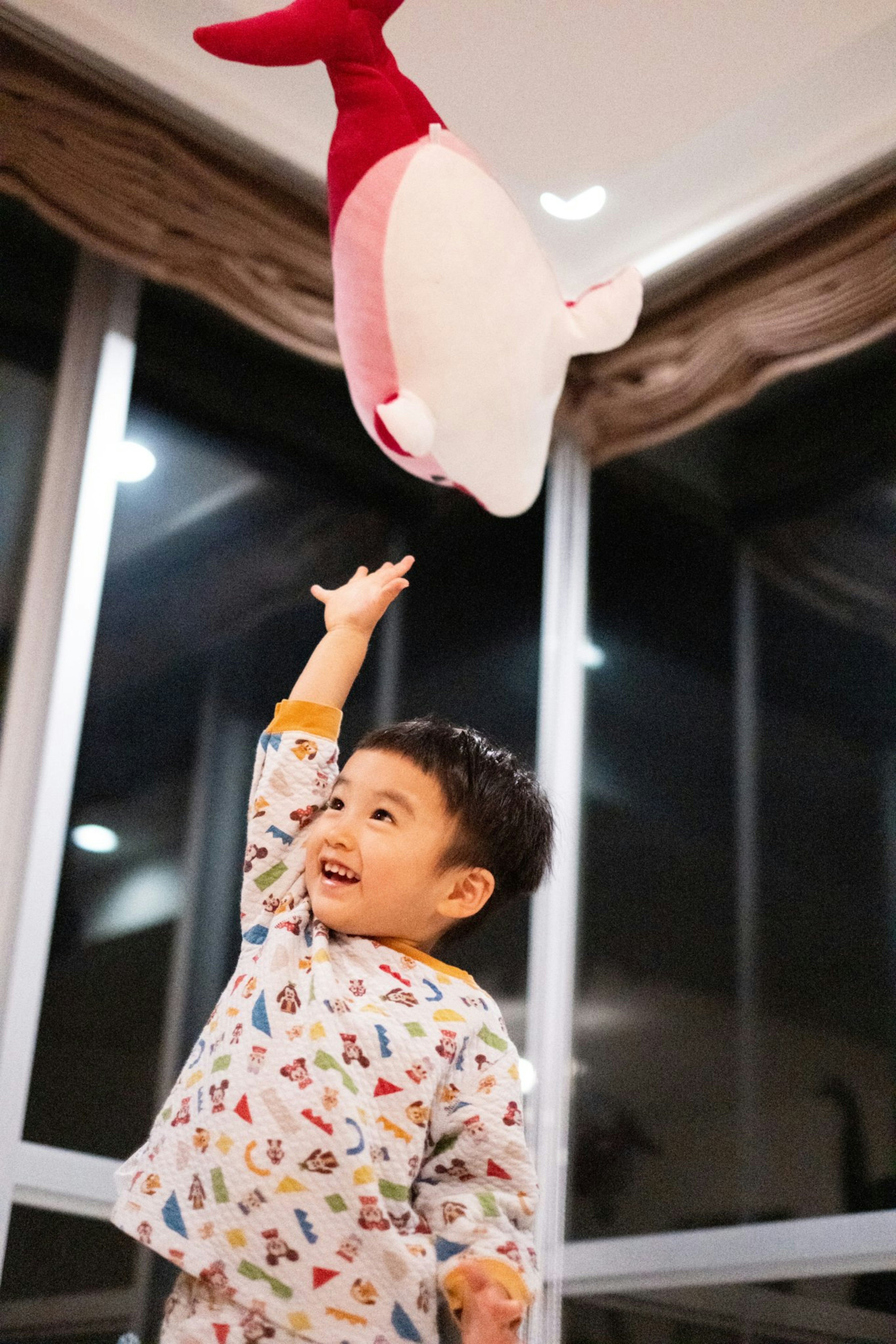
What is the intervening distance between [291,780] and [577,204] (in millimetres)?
1263

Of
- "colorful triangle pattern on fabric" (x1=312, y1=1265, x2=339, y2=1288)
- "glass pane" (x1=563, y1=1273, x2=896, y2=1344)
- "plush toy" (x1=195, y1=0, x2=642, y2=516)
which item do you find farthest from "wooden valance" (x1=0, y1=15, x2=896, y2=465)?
"colorful triangle pattern on fabric" (x1=312, y1=1265, x2=339, y2=1288)

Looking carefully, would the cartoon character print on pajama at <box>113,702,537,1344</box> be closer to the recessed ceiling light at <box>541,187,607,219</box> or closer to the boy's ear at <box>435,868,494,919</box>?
the boy's ear at <box>435,868,494,919</box>

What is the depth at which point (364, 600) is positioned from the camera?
133 cm

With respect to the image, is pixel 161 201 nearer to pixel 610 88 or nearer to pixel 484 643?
pixel 610 88

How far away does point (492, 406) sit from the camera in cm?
153

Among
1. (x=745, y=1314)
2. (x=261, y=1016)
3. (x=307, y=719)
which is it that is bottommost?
(x=745, y=1314)

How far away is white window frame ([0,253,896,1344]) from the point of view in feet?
5.67

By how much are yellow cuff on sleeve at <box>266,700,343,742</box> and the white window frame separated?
0.65 m

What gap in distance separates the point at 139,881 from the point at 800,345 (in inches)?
47.7

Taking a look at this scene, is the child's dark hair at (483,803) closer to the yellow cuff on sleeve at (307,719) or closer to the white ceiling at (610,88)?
the yellow cuff on sleeve at (307,719)

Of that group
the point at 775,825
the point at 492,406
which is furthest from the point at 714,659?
the point at 492,406

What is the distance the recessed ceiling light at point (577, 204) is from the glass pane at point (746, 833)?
0.41m

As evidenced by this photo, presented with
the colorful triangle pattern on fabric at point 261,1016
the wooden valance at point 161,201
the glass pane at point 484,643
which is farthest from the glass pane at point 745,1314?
the wooden valance at point 161,201

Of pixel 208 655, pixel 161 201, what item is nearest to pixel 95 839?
pixel 208 655
